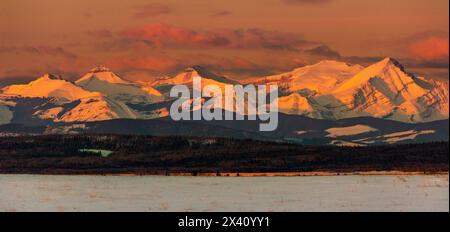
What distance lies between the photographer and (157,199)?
157 metres

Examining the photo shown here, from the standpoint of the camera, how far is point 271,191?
178 meters
